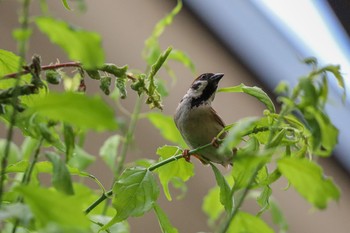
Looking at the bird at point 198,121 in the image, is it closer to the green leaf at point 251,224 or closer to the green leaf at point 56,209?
the green leaf at point 251,224

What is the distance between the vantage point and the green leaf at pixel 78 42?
14.2 inches

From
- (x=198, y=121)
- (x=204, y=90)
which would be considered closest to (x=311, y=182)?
Answer: (x=198, y=121)

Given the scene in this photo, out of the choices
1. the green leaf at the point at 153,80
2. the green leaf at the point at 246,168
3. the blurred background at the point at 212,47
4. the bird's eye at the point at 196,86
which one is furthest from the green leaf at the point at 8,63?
the blurred background at the point at 212,47

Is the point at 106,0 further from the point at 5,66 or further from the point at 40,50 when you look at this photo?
the point at 5,66

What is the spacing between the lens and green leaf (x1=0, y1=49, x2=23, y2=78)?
61 cm

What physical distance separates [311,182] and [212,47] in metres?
2.25

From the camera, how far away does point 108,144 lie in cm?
103

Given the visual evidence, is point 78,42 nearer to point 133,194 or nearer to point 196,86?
point 133,194

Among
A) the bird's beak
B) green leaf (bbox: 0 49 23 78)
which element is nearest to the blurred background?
the bird's beak

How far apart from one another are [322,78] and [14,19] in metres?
1.98

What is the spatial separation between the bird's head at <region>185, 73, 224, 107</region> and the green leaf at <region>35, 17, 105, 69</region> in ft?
2.79

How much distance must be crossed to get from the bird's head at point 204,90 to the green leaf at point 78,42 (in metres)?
0.85

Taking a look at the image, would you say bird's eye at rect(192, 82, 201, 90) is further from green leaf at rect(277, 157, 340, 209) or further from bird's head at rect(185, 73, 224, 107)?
green leaf at rect(277, 157, 340, 209)

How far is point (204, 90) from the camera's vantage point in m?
1.28
